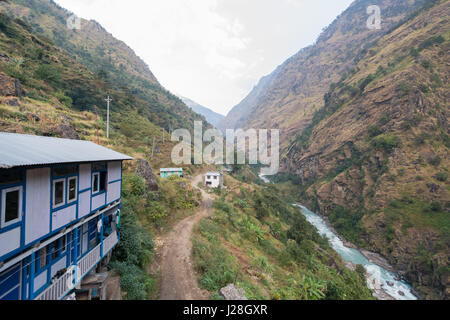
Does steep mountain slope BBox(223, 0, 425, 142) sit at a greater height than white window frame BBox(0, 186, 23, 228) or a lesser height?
greater

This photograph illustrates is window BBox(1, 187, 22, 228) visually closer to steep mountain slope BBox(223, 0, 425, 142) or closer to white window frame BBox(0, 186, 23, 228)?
white window frame BBox(0, 186, 23, 228)

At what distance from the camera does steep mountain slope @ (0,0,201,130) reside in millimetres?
39878

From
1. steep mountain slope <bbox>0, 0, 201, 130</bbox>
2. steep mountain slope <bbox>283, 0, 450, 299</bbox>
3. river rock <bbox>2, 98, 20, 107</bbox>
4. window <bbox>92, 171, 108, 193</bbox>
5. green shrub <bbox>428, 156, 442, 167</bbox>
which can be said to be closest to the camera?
window <bbox>92, 171, 108, 193</bbox>

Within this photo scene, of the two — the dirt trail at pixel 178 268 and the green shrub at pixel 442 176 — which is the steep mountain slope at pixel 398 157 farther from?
the dirt trail at pixel 178 268

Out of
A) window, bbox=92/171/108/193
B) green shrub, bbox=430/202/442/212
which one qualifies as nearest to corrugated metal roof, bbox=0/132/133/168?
window, bbox=92/171/108/193

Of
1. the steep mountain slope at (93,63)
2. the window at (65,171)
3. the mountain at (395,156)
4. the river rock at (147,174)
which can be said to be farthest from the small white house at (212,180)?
the mountain at (395,156)

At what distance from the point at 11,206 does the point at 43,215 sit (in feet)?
2.80

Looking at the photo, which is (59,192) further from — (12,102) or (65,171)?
(12,102)

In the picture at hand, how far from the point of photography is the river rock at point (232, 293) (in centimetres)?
846

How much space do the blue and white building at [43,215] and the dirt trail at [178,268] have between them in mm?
3315

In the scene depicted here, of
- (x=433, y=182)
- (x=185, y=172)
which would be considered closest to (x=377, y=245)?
(x=433, y=182)

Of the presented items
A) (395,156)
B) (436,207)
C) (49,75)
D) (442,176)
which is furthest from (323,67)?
(49,75)
